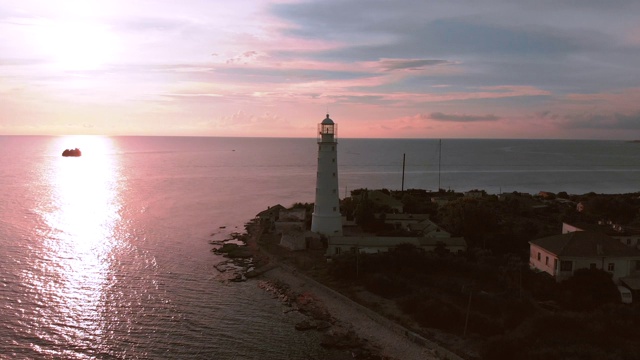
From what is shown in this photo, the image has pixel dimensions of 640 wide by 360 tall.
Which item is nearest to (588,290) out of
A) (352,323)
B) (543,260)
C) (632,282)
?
(632,282)

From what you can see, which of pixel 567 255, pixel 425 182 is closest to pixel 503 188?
pixel 425 182

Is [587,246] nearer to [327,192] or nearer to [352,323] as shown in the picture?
[352,323]

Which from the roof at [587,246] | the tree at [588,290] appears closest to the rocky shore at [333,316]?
the tree at [588,290]

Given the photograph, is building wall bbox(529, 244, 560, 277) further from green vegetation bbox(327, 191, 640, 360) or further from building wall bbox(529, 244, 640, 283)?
green vegetation bbox(327, 191, 640, 360)

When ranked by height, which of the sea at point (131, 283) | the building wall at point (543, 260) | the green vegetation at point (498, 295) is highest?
the building wall at point (543, 260)

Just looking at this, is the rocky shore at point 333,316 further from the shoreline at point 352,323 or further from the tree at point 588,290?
the tree at point 588,290

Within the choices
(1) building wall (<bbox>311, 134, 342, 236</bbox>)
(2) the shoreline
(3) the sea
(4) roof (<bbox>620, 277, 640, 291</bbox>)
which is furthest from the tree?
(1) building wall (<bbox>311, 134, 342, 236</bbox>)
